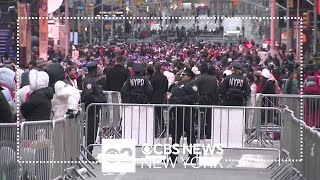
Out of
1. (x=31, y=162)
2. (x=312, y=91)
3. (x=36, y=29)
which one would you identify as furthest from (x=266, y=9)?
(x=31, y=162)

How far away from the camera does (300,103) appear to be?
22781 millimetres

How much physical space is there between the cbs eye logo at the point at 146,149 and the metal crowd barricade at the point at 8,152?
7650mm

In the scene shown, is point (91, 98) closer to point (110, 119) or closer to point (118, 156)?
point (110, 119)

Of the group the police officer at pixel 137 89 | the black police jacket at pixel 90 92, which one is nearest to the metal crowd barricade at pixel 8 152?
the black police jacket at pixel 90 92

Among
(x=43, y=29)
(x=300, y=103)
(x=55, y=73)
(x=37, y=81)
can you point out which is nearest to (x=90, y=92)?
(x=55, y=73)

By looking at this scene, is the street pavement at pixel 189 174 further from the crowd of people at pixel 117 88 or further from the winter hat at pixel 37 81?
the winter hat at pixel 37 81

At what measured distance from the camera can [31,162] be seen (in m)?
12.9

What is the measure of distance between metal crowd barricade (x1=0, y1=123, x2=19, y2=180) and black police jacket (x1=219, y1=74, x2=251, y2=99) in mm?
9773

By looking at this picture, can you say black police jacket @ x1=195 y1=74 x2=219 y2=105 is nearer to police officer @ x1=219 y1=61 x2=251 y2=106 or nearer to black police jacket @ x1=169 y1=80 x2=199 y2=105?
police officer @ x1=219 y1=61 x2=251 y2=106

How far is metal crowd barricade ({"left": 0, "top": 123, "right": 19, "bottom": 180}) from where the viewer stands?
12516 millimetres

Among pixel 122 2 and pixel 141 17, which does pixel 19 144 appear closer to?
pixel 122 2

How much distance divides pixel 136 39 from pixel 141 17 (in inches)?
394

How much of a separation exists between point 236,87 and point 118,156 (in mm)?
4707

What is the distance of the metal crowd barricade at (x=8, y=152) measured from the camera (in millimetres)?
12516
